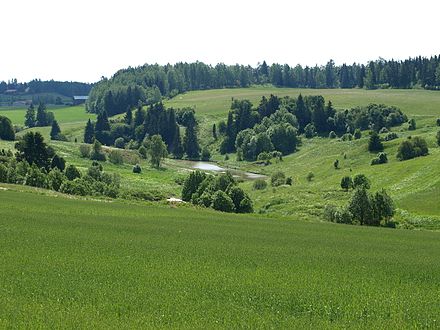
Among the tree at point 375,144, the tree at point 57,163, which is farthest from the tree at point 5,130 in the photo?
the tree at point 375,144

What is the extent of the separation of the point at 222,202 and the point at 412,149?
60961 mm

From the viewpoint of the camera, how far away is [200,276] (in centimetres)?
2698

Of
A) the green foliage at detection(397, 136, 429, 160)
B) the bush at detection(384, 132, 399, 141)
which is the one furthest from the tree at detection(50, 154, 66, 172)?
the bush at detection(384, 132, 399, 141)

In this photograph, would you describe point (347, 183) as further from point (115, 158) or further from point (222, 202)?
point (115, 158)

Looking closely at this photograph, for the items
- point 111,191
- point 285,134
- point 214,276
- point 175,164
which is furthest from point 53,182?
point 285,134

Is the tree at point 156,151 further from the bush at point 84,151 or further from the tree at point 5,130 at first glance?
the tree at point 5,130

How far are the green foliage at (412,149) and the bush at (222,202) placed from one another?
58646 millimetres

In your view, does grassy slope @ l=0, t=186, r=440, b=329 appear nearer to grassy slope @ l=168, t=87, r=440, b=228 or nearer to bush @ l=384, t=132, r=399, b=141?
grassy slope @ l=168, t=87, r=440, b=228

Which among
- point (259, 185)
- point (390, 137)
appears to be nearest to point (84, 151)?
point (259, 185)

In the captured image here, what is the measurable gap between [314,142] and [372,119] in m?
21.9

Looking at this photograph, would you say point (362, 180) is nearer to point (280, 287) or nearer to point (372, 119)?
point (280, 287)

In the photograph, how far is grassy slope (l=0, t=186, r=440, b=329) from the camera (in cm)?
1988

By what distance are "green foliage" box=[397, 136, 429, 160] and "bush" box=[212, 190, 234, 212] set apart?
58.6 metres

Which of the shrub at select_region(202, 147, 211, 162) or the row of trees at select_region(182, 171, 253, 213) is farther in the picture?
the shrub at select_region(202, 147, 211, 162)
